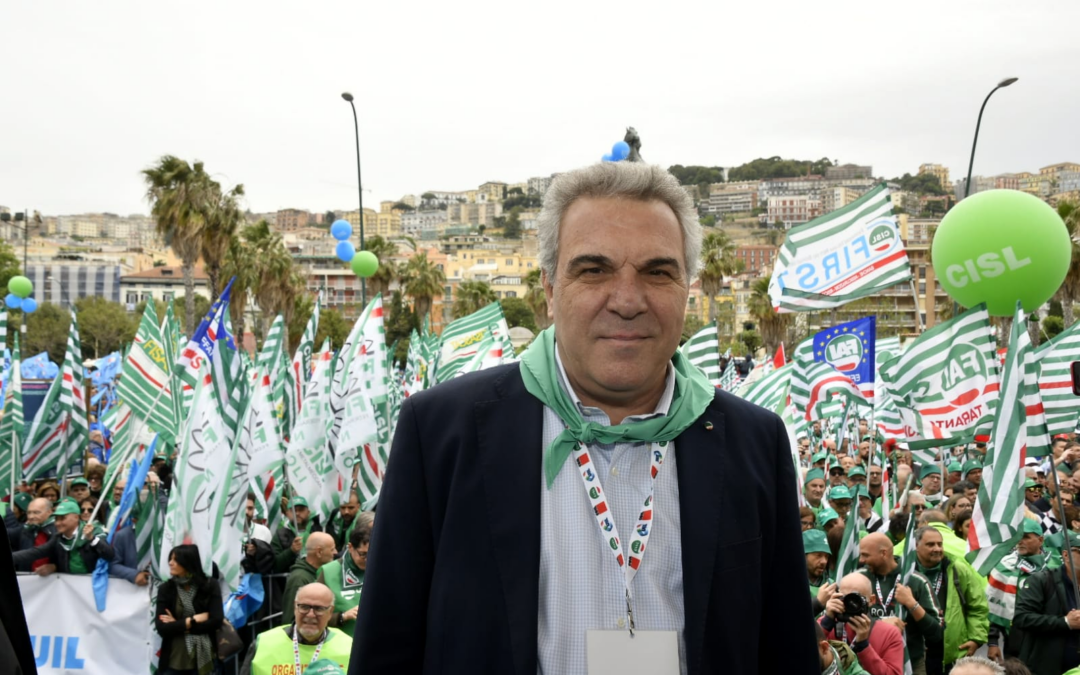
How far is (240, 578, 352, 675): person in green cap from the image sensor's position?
20.5 ft

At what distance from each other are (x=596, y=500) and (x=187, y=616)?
6.22 meters

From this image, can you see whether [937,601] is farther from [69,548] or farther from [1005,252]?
[69,548]

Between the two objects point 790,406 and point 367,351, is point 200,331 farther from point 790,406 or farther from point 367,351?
point 790,406

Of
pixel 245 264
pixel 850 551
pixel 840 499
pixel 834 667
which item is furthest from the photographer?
pixel 245 264

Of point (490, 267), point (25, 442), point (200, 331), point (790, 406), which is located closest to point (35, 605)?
point (200, 331)

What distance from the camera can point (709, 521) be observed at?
89.7 inches

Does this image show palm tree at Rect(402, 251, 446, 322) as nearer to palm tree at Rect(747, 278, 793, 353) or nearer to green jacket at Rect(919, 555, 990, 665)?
palm tree at Rect(747, 278, 793, 353)

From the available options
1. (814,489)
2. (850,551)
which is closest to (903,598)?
(850,551)

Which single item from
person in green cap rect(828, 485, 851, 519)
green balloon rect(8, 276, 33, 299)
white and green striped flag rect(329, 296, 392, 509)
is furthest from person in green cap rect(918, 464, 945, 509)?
green balloon rect(8, 276, 33, 299)

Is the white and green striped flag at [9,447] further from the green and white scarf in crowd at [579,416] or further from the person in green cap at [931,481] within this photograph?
the green and white scarf in crowd at [579,416]

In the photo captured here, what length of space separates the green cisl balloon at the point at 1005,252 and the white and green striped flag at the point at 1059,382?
64.6 inches

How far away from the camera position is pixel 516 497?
Result: 2246 millimetres

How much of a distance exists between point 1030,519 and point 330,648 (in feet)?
17.8

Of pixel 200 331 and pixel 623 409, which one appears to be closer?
pixel 623 409
